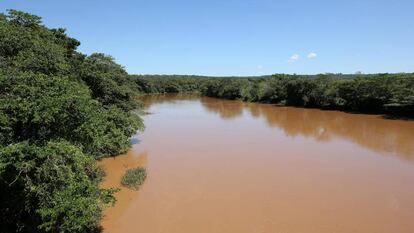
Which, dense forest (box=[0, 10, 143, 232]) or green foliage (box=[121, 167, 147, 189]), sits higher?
dense forest (box=[0, 10, 143, 232])

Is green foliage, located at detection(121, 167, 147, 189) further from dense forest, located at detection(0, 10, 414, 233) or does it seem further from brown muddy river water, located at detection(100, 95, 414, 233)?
dense forest, located at detection(0, 10, 414, 233)

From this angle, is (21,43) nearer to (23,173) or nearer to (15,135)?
(15,135)

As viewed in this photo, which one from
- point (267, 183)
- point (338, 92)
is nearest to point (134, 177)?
point (267, 183)

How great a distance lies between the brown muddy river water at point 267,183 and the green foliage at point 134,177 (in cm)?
33

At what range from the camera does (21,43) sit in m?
11.4

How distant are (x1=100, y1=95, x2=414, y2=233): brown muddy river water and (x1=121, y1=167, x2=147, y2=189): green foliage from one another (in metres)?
0.33

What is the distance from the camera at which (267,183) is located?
15.0m

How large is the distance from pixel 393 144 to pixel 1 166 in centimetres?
2462

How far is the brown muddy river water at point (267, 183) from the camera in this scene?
11148 mm

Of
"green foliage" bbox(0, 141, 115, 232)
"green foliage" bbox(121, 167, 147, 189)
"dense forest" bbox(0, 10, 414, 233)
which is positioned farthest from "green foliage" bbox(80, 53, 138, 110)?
"green foliage" bbox(0, 141, 115, 232)

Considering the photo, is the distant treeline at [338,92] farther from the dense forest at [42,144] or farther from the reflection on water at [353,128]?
the dense forest at [42,144]

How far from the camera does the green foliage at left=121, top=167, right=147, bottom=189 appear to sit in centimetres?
1462

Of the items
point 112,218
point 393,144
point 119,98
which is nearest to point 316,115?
point 393,144

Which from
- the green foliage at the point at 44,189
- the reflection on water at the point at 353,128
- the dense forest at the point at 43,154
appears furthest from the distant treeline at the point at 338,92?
the green foliage at the point at 44,189
